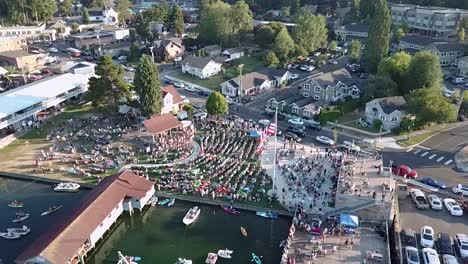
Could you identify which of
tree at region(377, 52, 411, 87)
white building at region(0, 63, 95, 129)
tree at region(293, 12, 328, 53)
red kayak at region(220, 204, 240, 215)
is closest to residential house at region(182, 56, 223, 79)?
tree at region(293, 12, 328, 53)

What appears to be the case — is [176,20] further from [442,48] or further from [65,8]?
[442,48]

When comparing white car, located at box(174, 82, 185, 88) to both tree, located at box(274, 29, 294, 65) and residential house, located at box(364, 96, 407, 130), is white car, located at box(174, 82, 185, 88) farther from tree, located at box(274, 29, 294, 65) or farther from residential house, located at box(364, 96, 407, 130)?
residential house, located at box(364, 96, 407, 130)

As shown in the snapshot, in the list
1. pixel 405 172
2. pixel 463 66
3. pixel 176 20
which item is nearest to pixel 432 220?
pixel 405 172

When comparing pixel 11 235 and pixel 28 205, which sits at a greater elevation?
pixel 28 205

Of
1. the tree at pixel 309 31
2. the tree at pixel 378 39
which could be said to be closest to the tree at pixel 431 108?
the tree at pixel 378 39

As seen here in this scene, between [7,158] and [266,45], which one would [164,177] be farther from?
[266,45]
